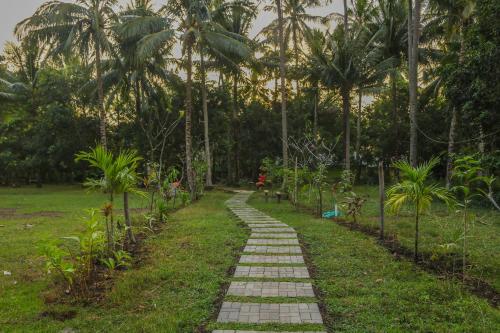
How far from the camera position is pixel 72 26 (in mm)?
14289

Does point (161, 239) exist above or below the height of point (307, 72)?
below

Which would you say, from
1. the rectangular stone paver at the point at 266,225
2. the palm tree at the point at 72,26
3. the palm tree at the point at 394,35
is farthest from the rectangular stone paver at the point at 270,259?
the palm tree at the point at 394,35

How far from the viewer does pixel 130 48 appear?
1759 cm

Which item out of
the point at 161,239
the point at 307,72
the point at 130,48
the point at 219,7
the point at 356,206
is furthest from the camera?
the point at 307,72

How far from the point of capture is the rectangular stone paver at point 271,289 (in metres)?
3.95

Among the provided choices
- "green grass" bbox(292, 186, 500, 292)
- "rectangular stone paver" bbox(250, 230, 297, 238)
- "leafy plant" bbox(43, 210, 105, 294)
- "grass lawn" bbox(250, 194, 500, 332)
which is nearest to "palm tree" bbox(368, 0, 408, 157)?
"green grass" bbox(292, 186, 500, 292)

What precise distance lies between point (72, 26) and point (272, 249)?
12551mm

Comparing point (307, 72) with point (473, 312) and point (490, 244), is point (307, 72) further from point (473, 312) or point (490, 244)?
point (473, 312)

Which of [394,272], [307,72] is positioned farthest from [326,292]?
[307,72]

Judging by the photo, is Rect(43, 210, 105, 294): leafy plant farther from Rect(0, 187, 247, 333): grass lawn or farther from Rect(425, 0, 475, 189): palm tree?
Rect(425, 0, 475, 189): palm tree

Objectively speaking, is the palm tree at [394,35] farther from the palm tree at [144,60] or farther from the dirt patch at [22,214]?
the dirt patch at [22,214]

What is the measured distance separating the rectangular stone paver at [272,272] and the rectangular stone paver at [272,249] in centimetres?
87

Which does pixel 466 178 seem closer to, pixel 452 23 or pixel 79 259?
pixel 79 259

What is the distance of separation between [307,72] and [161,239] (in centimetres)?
1552
